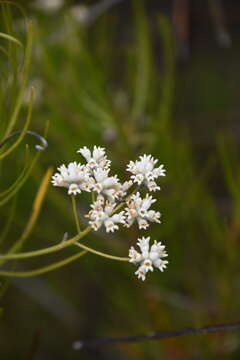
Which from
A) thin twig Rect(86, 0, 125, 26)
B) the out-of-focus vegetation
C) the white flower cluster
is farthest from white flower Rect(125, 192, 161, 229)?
thin twig Rect(86, 0, 125, 26)

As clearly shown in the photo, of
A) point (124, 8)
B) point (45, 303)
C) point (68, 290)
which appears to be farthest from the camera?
point (68, 290)

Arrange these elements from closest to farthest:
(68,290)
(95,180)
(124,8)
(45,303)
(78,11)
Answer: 1. (95,180)
2. (78,11)
3. (124,8)
4. (45,303)
5. (68,290)

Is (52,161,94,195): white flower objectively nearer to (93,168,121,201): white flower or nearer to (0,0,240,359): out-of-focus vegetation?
(93,168,121,201): white flower

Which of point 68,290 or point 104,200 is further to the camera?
point 68,290

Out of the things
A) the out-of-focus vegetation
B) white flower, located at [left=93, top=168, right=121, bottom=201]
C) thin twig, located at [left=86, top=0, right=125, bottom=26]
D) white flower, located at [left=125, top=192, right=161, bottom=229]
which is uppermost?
thin twig, located at [left=86, top=0, right=125, bottom=26]

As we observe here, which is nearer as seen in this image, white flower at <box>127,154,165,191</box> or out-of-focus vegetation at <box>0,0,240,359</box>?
white flower at <box>127,154,165,191</box>

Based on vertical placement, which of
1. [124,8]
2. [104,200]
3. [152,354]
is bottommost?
[104,200]

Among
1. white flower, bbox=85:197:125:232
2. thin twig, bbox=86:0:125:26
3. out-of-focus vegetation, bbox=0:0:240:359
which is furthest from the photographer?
thin twig, bbox=86:0:125:26

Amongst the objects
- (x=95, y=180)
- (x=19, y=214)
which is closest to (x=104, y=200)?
(x=95, y=180)

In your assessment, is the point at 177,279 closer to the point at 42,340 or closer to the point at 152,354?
the point at 152,354
